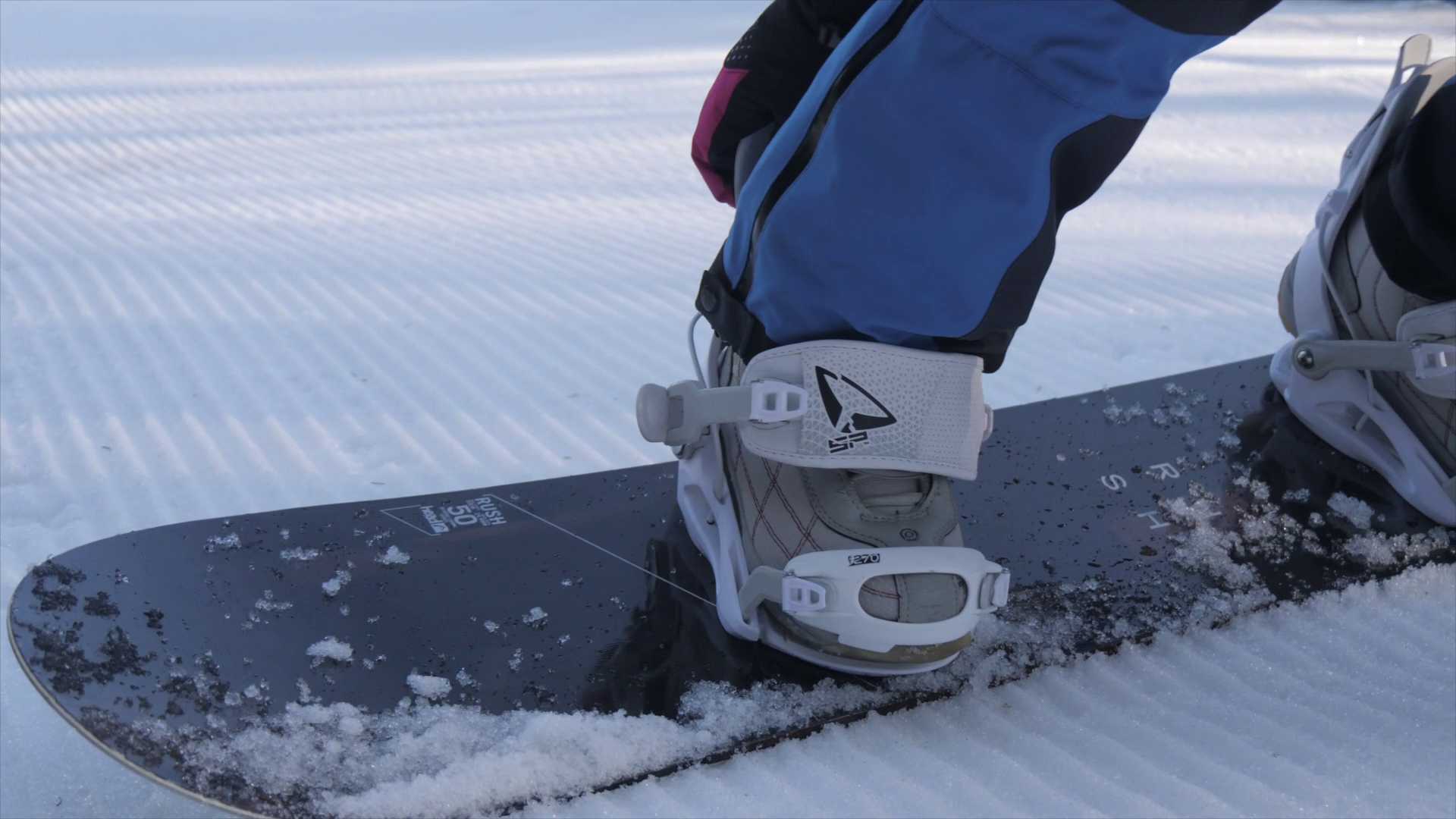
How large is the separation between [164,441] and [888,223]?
136cm

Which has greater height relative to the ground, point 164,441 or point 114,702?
point 114,702

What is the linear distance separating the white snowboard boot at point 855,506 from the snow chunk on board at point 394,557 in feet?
1.22

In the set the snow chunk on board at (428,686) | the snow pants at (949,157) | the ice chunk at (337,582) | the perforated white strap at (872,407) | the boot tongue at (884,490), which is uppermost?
the snow pants at (949,157)

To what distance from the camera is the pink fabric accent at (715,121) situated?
1.24 metres

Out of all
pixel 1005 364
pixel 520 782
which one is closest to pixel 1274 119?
pixel 1005 364

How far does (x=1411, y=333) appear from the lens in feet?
5.14

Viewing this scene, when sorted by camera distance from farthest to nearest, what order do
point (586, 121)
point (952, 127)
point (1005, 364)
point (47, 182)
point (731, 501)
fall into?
point (586, 121), point (47, 182), point (1005, 364), point (731, 501), point (952, 127)

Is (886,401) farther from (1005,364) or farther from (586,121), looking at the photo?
(586,121)

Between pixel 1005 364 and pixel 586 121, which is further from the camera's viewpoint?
pixel 586 121

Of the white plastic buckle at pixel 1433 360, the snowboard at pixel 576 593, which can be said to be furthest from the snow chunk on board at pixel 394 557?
the white plastic buckle at pixel 1433 360

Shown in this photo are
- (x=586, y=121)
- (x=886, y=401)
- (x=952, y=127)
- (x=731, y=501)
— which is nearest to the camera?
(x=952, y=127)

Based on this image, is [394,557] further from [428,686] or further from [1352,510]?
[1352,510]

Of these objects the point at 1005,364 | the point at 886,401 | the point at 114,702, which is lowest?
the point at 1005,364

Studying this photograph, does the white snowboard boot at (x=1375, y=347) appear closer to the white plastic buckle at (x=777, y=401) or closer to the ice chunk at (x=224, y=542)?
the white plastic buckle at (x=777, y=401)
